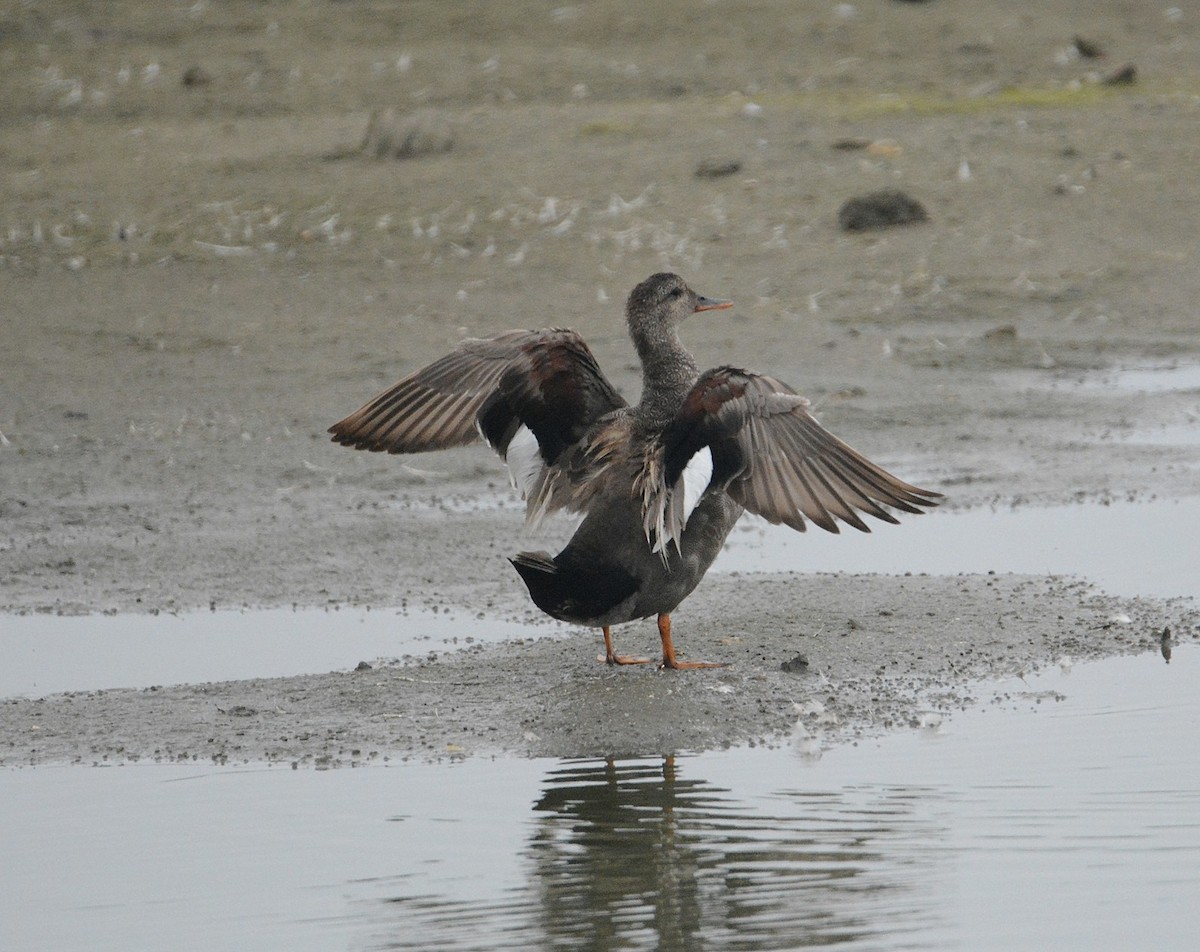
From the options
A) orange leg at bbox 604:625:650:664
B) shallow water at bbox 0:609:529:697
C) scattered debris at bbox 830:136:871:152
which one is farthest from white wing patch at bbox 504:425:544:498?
scattered debris at bbox 830:136:871:152

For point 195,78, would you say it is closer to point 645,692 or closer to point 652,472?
point 652,472

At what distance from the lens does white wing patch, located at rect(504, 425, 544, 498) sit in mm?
6793

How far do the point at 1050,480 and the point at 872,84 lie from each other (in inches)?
336

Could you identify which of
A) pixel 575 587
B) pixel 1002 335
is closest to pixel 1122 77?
pixel 1002 335

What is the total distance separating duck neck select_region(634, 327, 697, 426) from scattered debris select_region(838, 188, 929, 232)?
246 inches

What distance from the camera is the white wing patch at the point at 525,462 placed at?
6.79m

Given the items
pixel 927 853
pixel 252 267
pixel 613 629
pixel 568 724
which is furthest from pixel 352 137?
pixel 927 853

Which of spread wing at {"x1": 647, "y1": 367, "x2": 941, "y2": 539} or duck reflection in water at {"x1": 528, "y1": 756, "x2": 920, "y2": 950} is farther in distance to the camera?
spread wing at {"x1": 647, "y1": 367, "x2": 941, "y2": 539}

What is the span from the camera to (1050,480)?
9.23 meters

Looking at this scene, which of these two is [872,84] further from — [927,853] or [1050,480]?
[927,853]

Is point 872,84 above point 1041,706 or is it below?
above

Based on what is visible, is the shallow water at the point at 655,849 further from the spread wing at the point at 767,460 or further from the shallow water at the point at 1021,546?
the shallow water at the point at 1021,546

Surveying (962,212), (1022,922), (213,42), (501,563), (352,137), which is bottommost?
(1022,922)

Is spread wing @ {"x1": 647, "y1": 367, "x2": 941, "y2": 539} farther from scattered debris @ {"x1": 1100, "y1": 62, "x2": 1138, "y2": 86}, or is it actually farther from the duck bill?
scattered debris @ {"x1": 1100, "y1": 62, "x2": 1138, "y2": 86}
